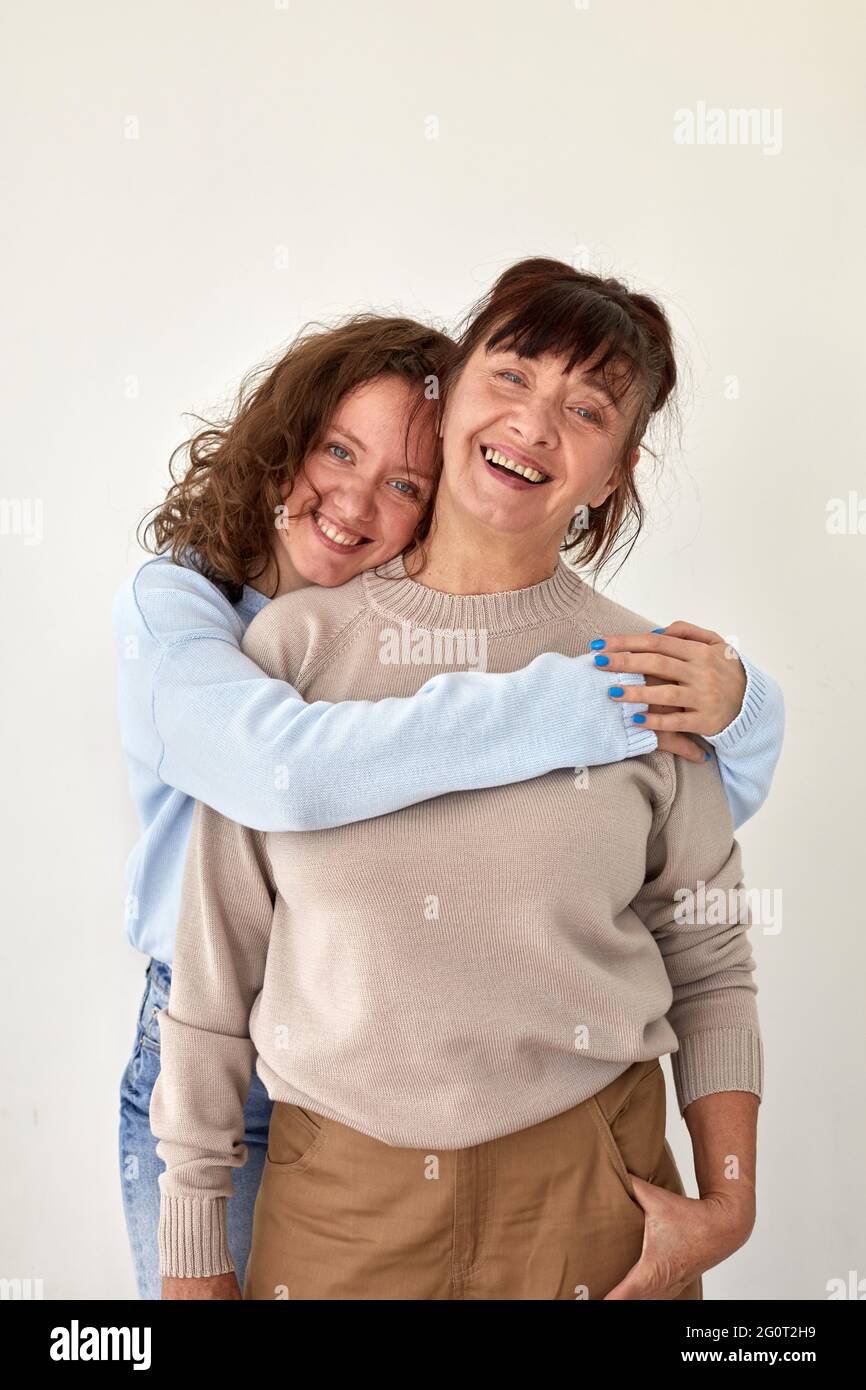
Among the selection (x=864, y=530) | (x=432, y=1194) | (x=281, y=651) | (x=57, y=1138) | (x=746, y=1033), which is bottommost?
(x=57, y=1138)

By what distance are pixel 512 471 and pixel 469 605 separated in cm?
16

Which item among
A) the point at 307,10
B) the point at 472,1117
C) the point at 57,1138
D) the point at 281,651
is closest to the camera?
the point at 472,1117

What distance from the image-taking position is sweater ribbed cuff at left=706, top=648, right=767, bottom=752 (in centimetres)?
139

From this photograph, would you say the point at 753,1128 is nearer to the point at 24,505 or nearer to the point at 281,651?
the point at 281,651

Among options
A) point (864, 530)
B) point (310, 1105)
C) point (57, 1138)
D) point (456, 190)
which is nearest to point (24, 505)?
point (456, 190)

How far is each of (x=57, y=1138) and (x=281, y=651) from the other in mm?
1330

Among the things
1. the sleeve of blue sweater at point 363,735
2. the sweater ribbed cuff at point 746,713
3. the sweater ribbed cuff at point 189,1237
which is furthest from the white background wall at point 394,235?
the sweater ribbed cuff at point 189,1237

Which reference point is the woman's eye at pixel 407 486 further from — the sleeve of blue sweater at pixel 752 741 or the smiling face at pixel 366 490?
the sleeve of blue sweater at pixel 752 741

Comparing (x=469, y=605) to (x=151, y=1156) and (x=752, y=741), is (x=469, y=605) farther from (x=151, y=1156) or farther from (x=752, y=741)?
(x=151, y=1156)

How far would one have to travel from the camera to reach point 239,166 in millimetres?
2150

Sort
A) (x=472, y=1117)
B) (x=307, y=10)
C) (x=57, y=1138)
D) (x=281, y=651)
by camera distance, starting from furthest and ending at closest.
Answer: (x=57, y=1138) → (x=307, y=10) → (x=281, y=651) → (x=472, y=1117)

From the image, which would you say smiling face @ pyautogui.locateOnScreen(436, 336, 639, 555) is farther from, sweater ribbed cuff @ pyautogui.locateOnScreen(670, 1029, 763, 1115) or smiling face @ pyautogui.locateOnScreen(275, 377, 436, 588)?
sweater ribbed cuff @ pyautogui.locateOnScreen(670, 1029, 763, 1115)

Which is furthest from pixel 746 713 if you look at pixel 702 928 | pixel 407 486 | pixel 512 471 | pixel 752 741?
pixel 407 486

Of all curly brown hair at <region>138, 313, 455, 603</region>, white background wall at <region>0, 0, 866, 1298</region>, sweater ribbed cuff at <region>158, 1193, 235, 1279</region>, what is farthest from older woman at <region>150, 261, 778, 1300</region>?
white background wall at <region>0, 0, 866, 1298</region>
